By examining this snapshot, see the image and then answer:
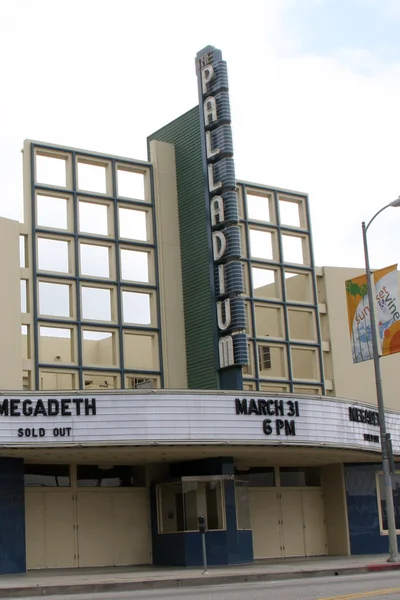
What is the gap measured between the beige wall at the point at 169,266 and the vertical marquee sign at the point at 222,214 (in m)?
2.25

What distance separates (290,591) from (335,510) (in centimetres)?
1646

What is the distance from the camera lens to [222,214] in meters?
31.1

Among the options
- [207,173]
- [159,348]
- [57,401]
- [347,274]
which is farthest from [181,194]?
[57,401]

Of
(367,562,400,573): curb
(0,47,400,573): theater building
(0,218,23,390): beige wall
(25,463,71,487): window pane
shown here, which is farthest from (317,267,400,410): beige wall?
(0,218,23,390): beige wall

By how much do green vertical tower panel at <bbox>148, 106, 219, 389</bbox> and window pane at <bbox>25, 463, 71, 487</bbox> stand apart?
201 inches

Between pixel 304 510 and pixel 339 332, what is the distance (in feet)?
22.6

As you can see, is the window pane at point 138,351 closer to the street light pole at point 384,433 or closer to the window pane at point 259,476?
the window pane at point 259,476

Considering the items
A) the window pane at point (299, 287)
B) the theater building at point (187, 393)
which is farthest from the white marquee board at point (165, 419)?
the window pane at point (299, 287)

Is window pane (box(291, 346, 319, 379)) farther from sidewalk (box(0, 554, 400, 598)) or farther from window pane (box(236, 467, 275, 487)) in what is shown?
sidewalk (box(0, 554, 400, 598))

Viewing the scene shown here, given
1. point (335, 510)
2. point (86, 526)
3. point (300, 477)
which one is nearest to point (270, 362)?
point (300, 477)

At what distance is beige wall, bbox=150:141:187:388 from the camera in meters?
32.1

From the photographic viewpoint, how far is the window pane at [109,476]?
29.8m

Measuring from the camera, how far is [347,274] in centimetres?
3753

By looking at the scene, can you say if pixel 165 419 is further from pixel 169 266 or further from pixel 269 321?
pixel 269 321
